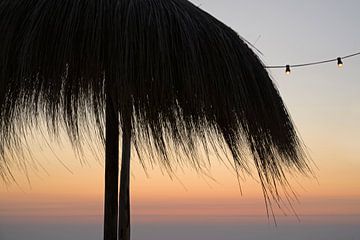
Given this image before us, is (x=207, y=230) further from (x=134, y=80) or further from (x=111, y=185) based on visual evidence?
(x=134, y=80)

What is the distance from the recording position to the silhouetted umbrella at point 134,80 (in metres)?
1.81

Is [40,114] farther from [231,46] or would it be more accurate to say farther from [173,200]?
[173,200]

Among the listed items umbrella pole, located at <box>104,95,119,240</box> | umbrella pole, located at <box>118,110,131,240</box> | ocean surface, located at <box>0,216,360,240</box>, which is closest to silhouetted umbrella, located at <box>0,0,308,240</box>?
umbrella pole, located at <box>104,95,119,240</box>

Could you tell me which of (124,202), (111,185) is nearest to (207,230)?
(124,202)

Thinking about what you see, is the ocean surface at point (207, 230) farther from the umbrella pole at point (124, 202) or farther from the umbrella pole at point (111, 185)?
the umbrella pole at point (111, 185)

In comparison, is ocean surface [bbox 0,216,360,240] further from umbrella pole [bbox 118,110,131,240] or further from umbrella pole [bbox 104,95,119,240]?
umbrella pole [bbox 104,95,119,240]

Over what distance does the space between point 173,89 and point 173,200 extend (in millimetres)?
2795

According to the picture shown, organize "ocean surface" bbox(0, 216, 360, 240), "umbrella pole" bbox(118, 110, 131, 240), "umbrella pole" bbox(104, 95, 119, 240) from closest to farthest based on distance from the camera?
"umbrella pole" bbox(104, 95, 119, 240)
"umbrella pole" bbox(118, 110, 131, 240)
"ocean surface" bbox(0, 216, 360, 240)

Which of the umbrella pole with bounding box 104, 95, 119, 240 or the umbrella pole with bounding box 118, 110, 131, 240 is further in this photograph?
the umbrella pole with bounding box 118, 110, 131, 240

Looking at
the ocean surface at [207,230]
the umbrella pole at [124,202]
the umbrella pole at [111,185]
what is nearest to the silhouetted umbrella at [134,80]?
the umbrella pole at [111,185]

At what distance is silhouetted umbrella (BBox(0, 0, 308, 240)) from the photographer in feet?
5.94

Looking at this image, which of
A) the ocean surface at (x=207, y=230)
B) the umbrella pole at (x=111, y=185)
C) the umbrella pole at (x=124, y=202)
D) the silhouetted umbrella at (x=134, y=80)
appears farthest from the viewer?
the ocean surface at (x=207, y=230)

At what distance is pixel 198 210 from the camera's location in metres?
4.92

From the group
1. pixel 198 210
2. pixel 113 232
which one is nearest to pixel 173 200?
pixel 198 210
